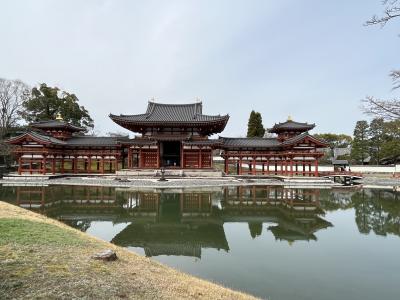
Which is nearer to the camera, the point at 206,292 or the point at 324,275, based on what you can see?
the point at 206,292

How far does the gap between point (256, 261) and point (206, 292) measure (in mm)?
2944

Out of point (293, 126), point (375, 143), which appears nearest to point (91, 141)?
point (293, 126)

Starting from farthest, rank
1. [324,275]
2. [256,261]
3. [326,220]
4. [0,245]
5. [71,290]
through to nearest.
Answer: [326,220]
[256,261]
[324,275]
[0,245]
[71,290]

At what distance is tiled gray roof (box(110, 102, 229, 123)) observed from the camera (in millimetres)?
30766

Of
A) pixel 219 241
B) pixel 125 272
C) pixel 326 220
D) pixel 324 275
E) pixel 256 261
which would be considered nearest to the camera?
pixel 125 272

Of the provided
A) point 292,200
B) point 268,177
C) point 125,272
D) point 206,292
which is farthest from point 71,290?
point 268,177

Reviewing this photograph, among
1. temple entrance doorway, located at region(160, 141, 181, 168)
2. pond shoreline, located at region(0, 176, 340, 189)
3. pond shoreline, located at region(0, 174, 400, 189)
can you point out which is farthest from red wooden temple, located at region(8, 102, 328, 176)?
pond shoreline, located at region(0, 176, 340, 189)

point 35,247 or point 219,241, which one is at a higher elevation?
point 35,247

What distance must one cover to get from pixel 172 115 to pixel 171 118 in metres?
1.32

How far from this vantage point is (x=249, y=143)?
32.8 metres

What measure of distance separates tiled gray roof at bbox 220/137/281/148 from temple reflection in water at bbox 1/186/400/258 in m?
11.7

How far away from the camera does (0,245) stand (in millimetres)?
5930

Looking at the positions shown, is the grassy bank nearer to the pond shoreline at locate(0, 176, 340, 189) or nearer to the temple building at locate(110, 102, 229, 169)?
the pond shoreline at locate(0, 176, 340, 189)

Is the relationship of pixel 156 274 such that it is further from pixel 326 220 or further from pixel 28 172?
pixel 28 172
